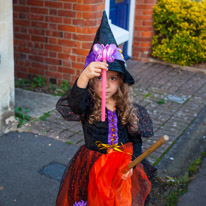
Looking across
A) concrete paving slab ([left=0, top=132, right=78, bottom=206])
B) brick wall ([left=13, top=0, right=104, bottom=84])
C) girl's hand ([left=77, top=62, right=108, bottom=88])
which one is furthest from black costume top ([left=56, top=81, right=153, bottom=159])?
brick wall ([left=13, top=0, right=104, bottom=84])

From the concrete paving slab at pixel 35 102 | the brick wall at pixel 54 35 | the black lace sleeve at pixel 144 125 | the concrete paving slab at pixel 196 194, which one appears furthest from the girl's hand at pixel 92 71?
the brick wall at pixel 54 35

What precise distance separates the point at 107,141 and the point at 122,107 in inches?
10.6

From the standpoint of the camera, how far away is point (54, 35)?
20.1 ft

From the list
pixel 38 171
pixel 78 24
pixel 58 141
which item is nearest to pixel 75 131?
pixel 58 141

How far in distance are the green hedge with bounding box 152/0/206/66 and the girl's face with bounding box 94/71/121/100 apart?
17.8ft

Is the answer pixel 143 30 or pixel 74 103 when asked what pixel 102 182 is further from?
pixel 143 30

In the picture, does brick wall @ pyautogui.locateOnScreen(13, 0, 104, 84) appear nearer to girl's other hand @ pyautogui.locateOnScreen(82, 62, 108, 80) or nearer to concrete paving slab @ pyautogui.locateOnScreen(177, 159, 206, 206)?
concrete paving slab @ pyautogui.locateOnScreen(177, 159, 206, 206)

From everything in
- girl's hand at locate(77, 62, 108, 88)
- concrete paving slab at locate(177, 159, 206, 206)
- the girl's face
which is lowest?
concrete paving slab at locate(177, 159, 206, 206)

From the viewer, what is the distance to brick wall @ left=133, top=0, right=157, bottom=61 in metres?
7.94

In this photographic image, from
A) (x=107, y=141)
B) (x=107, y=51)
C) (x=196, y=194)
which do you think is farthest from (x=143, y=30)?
(x=107, y=51)

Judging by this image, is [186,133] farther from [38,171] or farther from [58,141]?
[38,171]

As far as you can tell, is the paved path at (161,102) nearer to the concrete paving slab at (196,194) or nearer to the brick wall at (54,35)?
the concrete paving slab at (196,194)

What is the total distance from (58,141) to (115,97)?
206 cm

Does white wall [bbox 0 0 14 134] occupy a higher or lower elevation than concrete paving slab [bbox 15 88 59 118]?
higher
